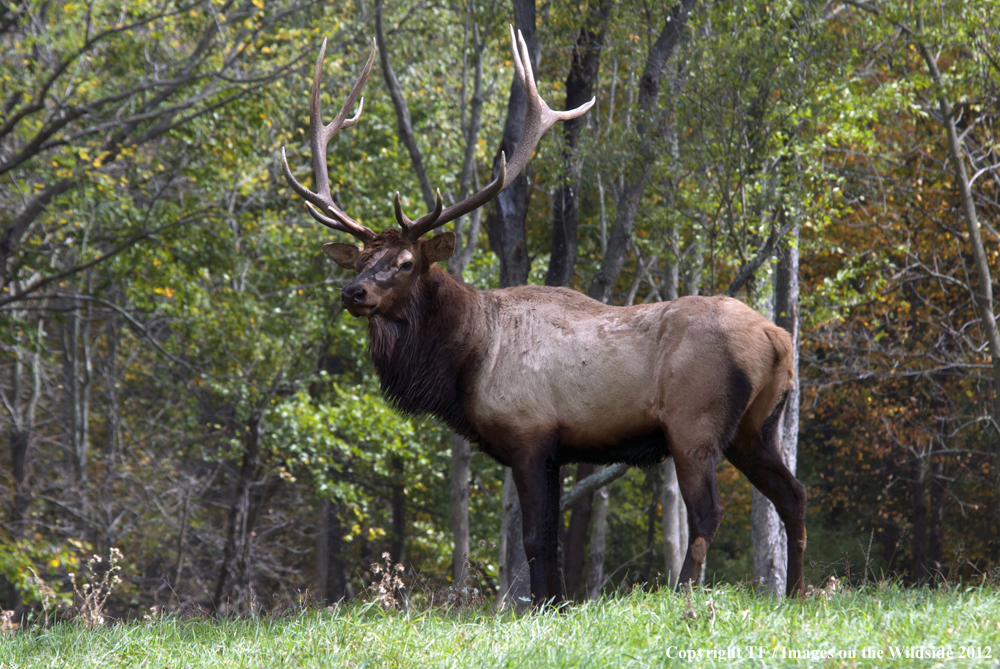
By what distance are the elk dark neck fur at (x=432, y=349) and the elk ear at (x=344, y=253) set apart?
57cm

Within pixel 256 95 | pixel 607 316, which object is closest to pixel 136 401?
pixel 256 95

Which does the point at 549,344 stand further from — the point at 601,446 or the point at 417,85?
the point at 417,85

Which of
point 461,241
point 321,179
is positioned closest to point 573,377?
point 321,179

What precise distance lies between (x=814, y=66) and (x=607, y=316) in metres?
4.67

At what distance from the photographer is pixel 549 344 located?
18.8 ft

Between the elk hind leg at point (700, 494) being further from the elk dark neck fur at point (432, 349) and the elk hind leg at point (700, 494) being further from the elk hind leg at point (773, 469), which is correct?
the elk dark neck fur at point (432, 349)

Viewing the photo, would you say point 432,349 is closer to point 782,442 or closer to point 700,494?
point 700,494

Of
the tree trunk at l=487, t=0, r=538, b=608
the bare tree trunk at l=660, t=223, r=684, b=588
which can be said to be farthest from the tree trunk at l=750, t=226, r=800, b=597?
the tree trunk at l=487, t=0, r=538, b=608

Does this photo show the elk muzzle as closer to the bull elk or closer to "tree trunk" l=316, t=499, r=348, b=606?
the bull elk

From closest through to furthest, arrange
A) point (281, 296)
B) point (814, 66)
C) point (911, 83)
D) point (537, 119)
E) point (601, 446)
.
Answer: point (601, 446) → point (537, 119) → point (814, 66) → point (911, 83) → point (281, 296)

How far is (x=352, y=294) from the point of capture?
18.4 feet

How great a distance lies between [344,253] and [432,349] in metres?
0.99

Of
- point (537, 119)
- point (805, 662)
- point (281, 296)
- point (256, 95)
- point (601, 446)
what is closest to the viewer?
point (805, 662)

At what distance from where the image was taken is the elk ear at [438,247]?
235 inches
